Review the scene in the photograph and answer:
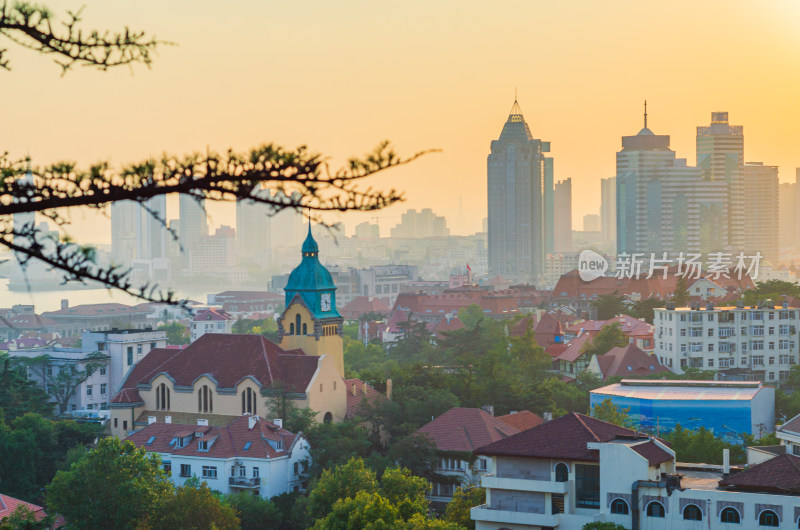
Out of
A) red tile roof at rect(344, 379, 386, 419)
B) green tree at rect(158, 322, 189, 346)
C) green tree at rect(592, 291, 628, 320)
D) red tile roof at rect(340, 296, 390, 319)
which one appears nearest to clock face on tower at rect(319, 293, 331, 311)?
red tile roof at rect(344, 379, 386, 419)

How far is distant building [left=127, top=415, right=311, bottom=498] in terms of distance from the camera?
30.7 m

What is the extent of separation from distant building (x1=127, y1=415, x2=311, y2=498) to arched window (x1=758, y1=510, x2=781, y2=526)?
1300 centimetres

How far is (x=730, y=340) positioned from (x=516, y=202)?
365ft

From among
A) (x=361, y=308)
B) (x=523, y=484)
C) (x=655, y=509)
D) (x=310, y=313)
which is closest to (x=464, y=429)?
(x=310, y=313)

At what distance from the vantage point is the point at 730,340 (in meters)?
51.2

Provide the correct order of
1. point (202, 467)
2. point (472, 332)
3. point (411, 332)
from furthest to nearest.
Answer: point (411, 332), point (472, 332), point (202, 467)

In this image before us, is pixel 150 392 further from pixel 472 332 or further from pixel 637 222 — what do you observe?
pixel 637 222

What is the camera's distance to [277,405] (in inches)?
1350

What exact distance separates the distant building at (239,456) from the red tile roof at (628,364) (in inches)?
756

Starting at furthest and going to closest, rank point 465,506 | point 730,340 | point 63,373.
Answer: point 730,340 → point 63,373 → point 465,506

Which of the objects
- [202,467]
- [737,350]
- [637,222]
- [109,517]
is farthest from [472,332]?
[637,222]

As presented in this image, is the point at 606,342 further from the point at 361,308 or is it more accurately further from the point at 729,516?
the point at 361,308

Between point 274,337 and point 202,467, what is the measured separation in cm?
3163

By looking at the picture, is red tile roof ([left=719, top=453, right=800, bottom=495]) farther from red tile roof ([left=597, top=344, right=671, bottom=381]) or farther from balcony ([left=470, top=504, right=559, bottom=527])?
red tile roof ([left=597, top=344, right=671, bottom=381])
